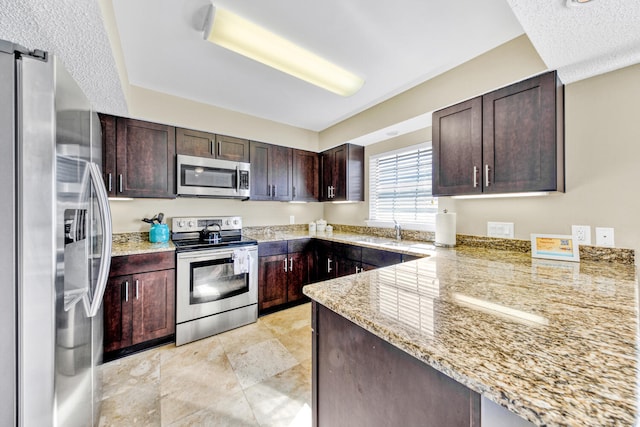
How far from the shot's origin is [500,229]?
2.05 m

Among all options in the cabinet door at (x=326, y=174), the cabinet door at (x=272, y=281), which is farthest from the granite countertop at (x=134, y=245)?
the cabinet door at (x=326, y=174)

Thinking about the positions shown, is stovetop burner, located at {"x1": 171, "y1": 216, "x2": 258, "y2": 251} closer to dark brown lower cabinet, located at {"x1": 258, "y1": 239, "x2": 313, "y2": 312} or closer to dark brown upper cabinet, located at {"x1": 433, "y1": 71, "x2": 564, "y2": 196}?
dark brown lower cabinet, located at {"x1": 258, "y1": 239, "x2": 313, "y2": 312}

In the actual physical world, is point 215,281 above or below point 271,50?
below

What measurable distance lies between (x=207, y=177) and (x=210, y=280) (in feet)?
3.71

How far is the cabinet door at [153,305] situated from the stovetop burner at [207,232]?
39 cm

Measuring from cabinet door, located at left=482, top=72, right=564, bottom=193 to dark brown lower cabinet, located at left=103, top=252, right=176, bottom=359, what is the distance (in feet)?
9.38

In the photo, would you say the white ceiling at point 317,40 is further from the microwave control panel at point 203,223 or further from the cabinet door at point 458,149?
the microwave control panel at point 203,223

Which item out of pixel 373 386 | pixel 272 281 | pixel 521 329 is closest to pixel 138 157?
pixel 272 281

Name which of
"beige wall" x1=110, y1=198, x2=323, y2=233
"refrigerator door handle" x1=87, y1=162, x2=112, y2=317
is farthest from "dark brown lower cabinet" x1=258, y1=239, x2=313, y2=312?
"refrigerator door handle" x1=87, y1=162, x2=112, y2=317

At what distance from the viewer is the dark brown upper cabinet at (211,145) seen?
2633 mm

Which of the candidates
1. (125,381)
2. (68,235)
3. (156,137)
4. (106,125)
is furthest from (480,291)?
(106,125)

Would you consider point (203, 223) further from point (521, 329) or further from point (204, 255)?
point (521, 329)

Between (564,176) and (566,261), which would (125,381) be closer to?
(566,261)

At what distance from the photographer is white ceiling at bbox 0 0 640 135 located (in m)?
1.16
